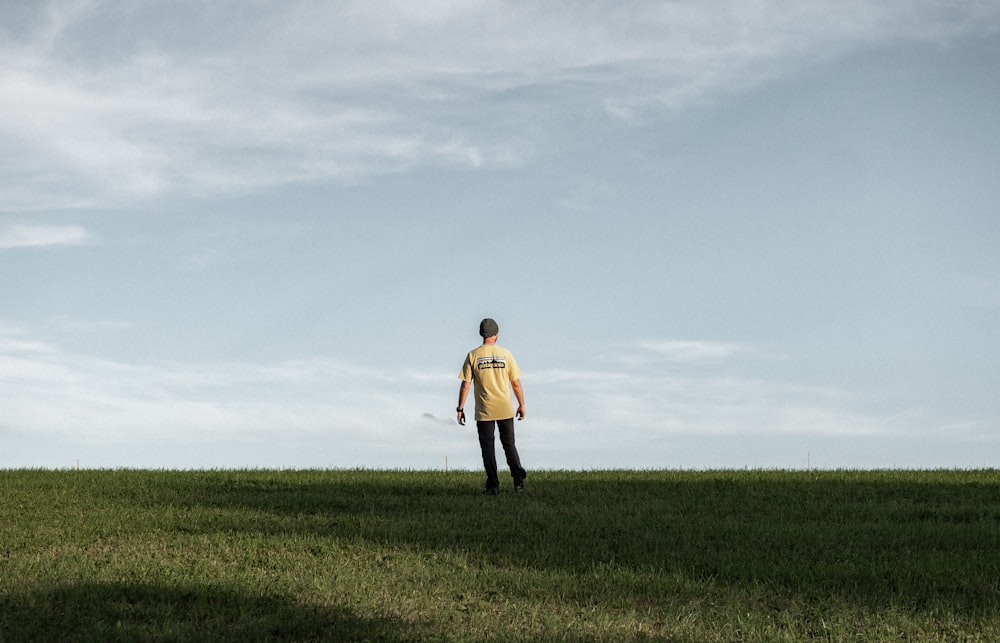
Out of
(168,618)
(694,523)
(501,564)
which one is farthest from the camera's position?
(694,523)

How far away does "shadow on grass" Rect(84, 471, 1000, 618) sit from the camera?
30.0 ft

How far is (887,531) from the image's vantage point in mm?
11828

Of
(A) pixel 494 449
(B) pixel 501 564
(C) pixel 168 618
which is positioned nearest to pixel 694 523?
(B) pixel 501 564

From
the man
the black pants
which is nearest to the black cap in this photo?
the man

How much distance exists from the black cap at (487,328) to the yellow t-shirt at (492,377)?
173 millimetres

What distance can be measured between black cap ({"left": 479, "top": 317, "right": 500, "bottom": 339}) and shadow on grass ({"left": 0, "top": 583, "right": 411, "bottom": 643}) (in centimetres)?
800

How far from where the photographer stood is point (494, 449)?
15.7 m

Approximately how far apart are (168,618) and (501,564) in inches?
126

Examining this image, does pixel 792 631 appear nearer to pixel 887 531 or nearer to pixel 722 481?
pixel 887 531

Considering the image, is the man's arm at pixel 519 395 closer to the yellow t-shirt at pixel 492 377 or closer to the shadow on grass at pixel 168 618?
the yellow t-shirt at pixel 492 377

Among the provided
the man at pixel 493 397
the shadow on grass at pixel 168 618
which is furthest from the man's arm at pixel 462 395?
the shadow on grass at pixel 168 618

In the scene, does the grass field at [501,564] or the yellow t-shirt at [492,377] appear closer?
the grass field at [501,564]

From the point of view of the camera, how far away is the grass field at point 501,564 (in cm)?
749

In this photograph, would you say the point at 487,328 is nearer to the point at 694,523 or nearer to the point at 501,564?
the point at 694,523
